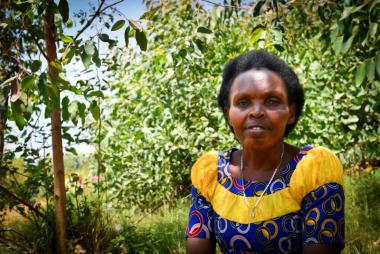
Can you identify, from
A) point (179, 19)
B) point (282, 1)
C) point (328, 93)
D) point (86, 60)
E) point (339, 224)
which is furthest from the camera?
point (179, 19)

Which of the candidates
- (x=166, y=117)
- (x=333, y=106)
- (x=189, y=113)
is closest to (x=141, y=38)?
(x=166, y=117)

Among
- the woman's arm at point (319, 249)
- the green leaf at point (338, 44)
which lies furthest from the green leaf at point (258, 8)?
the woman's arm at point (319, 249)

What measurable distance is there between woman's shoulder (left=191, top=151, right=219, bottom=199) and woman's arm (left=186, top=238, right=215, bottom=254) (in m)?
0.16

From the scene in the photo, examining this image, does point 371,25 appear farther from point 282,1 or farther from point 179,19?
point 179,19

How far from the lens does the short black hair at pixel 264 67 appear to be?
5.28ft

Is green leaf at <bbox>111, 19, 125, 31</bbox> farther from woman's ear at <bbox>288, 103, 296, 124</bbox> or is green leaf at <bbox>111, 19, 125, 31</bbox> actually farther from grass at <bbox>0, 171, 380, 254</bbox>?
grass at <bbox>0, 171, 380, 254</bbox>

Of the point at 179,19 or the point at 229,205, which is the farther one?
the point at 179,19

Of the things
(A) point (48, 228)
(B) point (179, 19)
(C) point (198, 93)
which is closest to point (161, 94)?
(C) point (198, 93)

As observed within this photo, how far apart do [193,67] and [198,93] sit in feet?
0.93

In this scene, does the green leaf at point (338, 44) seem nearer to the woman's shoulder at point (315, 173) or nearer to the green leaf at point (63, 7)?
the woman's shoulder at point (315, 173)

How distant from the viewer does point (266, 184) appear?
5.17 ft

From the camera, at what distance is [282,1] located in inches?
100

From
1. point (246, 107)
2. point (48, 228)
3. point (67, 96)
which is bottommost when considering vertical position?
point (48, 228)

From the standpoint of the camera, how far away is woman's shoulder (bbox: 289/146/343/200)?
4.84 ft
